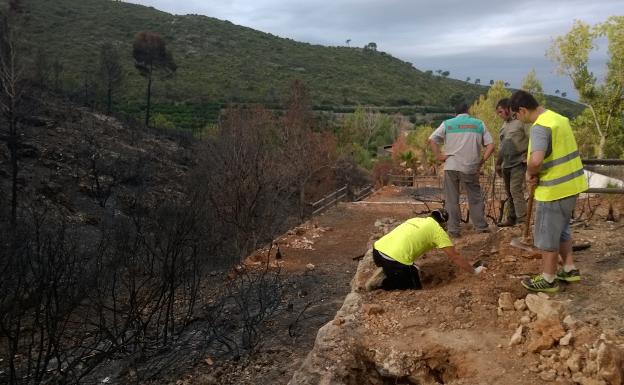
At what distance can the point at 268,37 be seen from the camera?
96250 millimetres

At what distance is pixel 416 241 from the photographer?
504cm

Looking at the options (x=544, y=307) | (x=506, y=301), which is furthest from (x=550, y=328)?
(x=506, y=301)

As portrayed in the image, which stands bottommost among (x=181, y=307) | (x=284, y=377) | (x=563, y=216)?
(x=181, y=307)

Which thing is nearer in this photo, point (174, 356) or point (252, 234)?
point (174, 356)

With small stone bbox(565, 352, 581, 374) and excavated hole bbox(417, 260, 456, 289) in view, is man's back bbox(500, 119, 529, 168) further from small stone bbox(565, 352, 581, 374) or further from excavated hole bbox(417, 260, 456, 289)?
small stone bbox(565, 352, 581, 374)

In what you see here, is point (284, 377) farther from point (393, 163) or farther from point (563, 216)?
point (393, 163)

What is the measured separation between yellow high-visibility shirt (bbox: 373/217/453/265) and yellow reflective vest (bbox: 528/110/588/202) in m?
1.10

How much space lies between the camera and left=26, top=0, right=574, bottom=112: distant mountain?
62594mm

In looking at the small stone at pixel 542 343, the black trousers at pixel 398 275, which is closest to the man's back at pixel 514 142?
the black trousers at pixel 398 275

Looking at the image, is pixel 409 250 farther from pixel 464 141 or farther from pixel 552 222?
pixel 464 141

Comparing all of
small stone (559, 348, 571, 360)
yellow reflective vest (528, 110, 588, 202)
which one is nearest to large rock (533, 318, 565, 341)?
Answer: small stone (559, 348, 571, 360)

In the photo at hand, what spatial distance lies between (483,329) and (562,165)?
1375mm

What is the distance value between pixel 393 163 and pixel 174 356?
35265 millimetres

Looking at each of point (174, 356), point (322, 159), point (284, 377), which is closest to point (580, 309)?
point (284, 377)
